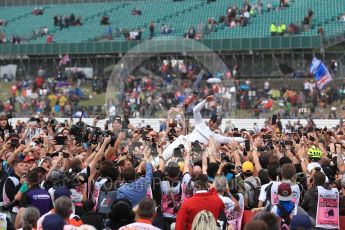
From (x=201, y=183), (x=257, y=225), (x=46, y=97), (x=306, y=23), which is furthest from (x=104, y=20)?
(x=257, y=225)

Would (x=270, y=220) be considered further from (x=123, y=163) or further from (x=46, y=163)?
(x=46, y=163)

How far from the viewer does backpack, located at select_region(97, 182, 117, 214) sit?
12345 millimetres

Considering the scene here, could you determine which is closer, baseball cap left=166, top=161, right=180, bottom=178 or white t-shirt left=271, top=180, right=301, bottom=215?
white t-shirt left=271, top=180, right=301, bottom=215

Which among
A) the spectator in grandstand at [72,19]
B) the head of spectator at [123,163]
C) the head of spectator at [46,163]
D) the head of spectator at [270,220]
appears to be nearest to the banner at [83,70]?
the spectator in grandstand at [72,19]

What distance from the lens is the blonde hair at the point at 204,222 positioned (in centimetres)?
1046

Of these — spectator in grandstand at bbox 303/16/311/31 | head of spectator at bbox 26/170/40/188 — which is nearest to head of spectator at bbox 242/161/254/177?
head of spectator at bbox 26/170/40/188

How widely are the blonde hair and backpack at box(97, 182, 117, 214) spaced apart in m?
2.03

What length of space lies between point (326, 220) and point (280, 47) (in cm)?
3136

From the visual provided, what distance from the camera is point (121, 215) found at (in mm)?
10578

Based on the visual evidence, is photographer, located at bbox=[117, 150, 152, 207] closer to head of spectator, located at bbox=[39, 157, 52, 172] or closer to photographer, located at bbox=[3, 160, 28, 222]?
photographer, located at bbox=[3, 160, 28, 222]

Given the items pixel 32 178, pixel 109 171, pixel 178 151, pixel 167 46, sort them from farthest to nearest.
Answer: pixel 167 46
pixel 178 151
pixel 109 171
pixel 32 178

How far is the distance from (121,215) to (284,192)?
2203mm

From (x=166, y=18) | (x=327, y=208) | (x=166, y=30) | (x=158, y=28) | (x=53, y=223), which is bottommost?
(x=327, y=208)

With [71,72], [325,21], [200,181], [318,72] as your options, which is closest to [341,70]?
[318,72]
